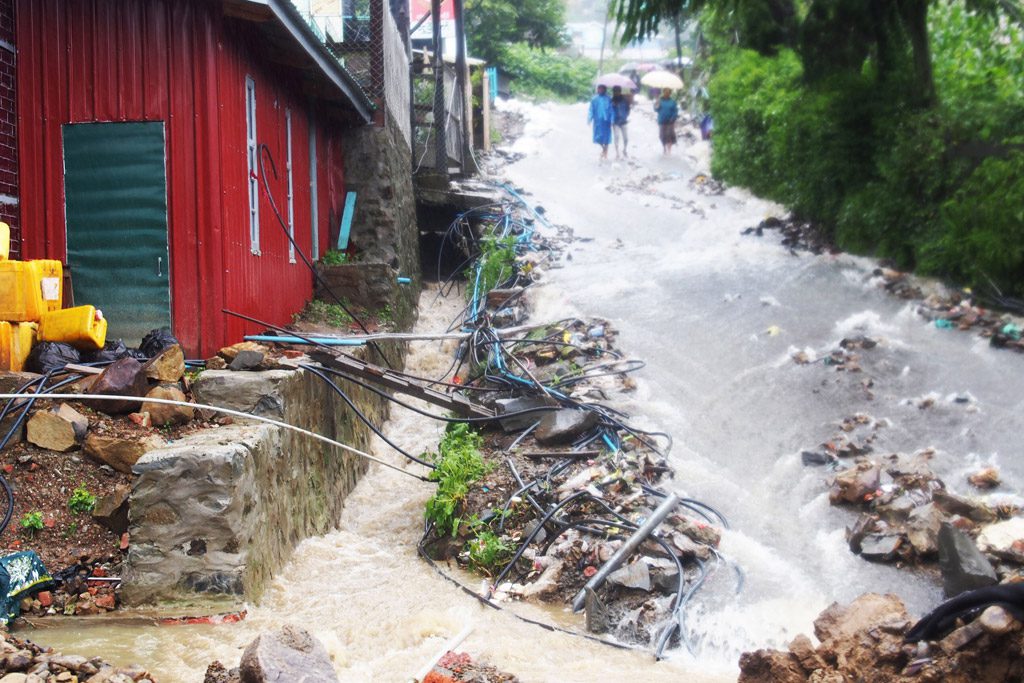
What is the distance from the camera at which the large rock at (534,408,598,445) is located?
305 inches

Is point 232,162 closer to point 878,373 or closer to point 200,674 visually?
point 200,674

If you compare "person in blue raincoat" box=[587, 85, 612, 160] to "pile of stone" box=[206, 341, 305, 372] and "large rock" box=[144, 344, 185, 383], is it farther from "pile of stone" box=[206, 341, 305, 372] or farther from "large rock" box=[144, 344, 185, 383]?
"large rock" box=[144, 344, 185, 383]

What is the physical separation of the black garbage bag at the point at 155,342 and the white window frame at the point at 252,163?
1.43 m

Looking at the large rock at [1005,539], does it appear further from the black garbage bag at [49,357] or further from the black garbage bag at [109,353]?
the black garbage bag at [49,357]

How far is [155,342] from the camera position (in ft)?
22.6

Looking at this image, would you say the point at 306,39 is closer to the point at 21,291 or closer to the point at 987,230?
the point at 21,291

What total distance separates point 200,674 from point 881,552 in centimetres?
441

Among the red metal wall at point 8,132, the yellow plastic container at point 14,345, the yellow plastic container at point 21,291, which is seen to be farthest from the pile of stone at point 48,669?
the red metal wall at point 8,132

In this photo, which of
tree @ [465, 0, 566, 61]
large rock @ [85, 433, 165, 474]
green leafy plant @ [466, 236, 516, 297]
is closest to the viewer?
large rock @ [85, 433, 165, 474]

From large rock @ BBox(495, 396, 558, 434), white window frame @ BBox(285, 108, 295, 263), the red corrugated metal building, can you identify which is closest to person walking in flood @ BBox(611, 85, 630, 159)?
white window frame @ BBox(285, 108, 295, 263)

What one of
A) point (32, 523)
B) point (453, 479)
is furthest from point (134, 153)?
point (453, 479)

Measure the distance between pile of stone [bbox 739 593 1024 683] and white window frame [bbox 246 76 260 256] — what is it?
606 cm

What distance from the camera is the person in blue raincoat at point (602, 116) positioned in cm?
1970

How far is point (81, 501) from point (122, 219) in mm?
2781
